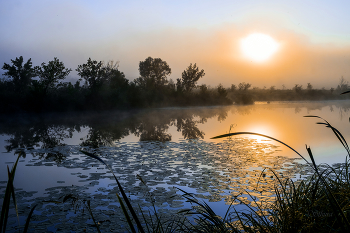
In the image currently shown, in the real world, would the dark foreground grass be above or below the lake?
above

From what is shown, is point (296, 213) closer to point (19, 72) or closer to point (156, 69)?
point (19, 72)

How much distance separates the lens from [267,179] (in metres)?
6.21

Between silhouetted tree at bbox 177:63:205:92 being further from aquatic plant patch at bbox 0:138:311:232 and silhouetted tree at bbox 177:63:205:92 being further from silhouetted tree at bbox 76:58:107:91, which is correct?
aquatic plant patch at bbox 0:138:311:232

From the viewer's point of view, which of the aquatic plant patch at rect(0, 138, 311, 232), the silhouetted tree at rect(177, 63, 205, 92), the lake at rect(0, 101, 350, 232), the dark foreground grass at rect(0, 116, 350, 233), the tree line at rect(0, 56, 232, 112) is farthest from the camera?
the silhouetted tree at rect(177, 63, 205, 92)

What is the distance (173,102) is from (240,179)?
38381mm

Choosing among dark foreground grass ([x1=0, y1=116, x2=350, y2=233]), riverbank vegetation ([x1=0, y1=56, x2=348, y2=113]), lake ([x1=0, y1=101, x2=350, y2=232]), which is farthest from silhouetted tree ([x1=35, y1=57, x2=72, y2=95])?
dark foreground grass ([x1=0, y1=116, x2=350, y2=233])

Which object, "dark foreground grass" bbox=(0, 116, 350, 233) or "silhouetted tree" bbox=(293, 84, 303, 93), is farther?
"silhouetted tree" bbox=(293, 84, 303, 93)

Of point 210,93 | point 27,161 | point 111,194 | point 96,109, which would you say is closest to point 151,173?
point 111,194

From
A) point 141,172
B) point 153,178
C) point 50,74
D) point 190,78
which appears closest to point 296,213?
point 153,178

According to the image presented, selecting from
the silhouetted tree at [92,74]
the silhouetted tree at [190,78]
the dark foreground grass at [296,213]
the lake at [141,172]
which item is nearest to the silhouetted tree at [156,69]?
the silhouetted tree at [190,78]

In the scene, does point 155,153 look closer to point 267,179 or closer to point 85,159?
point 85,159

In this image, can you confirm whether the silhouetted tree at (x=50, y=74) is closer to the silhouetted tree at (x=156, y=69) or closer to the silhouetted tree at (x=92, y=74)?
the silhouetted tree at (x=92, y=74)

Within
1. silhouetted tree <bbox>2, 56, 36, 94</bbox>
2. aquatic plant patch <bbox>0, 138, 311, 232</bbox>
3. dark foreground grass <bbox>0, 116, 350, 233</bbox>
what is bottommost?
aquatic plant patch <bbox>0, 138, 311, 232</bbox>

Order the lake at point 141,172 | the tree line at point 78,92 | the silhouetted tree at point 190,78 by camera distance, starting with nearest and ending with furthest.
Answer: the lake at point 141,172 < the tree line at point 78,92 < the silhouetted tree at point 190,78
